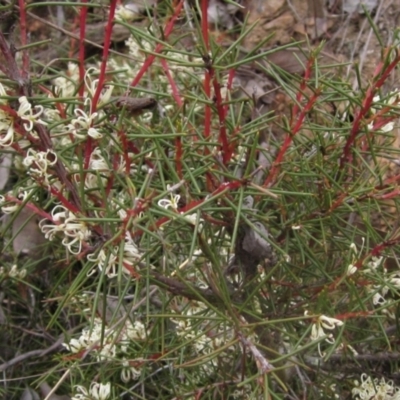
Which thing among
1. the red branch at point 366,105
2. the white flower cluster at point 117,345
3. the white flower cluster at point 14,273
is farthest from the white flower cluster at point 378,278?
the white flower cluster at point 14,273

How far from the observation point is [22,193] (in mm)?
1047

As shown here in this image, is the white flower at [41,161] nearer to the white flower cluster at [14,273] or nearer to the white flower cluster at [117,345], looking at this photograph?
the white flower cluster at [117,345]

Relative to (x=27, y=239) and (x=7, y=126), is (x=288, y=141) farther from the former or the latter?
(x=27, y=239)

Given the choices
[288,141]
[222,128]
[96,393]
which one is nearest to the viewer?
[222,128]

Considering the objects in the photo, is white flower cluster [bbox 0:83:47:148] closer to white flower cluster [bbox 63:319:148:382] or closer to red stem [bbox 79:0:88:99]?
red stem [bbox 79:0:88:99]

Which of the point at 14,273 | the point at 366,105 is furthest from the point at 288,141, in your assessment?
the point at 14,273

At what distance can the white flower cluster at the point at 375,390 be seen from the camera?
1251 mm

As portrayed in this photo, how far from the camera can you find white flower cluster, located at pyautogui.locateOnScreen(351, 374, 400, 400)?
4.10 feet

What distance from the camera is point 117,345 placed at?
1356 mm

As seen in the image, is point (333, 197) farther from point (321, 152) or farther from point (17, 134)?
point (17, 134)

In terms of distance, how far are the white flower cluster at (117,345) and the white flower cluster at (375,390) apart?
0.42m

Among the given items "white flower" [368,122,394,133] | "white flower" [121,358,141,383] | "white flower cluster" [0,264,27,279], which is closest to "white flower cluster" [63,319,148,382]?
"white flower" [121,358,141,383]

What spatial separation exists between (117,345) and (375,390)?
50 cm

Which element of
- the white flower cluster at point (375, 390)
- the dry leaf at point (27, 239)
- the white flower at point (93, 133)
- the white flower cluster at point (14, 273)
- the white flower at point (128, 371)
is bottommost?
the dry leaf at point (27, 239)
